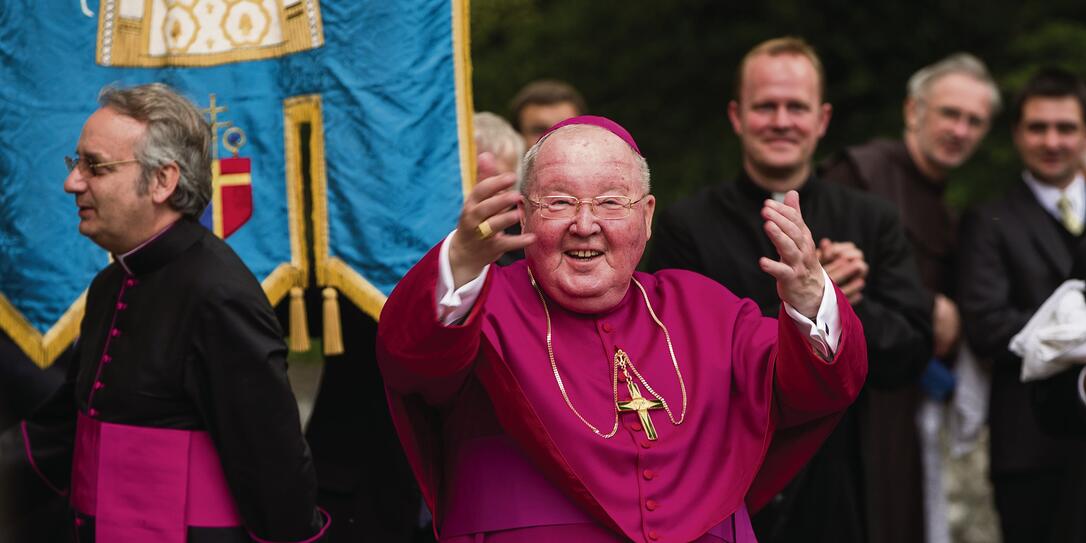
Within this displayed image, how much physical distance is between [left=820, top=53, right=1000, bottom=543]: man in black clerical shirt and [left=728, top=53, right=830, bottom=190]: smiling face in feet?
3.50

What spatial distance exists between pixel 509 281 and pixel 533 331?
169 mm

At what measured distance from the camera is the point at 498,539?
121 inches

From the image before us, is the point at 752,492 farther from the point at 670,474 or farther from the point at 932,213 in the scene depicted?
the point at 932,213

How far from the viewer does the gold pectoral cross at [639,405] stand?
3146mm

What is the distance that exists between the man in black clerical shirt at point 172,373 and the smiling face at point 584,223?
0.74 metres

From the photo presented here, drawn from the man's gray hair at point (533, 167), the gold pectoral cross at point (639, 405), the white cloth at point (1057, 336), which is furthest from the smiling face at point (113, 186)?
the white cloth at point (1057, 336)

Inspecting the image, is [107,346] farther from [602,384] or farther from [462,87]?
[462,87]

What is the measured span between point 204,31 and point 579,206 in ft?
5.50

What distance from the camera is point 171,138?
3.46m

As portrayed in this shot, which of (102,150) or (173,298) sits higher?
(102,150)

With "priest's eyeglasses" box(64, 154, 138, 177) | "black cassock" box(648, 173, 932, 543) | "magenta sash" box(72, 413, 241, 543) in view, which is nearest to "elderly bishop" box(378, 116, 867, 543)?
"magenta sash" box(72, 413, 241, 543)

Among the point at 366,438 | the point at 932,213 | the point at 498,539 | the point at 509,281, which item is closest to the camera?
the point at 498,539

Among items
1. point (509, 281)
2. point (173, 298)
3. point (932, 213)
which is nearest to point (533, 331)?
point (509, 281)

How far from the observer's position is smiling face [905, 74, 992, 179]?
18.7 feet
